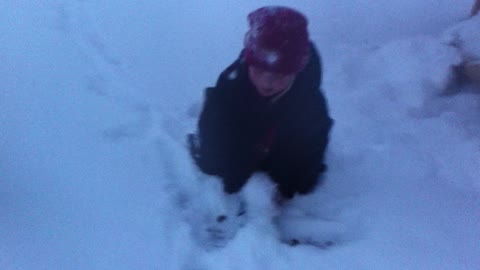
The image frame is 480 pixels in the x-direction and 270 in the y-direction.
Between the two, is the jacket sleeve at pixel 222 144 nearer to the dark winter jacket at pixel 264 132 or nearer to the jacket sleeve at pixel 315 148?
the dark winter jacket at pixel 264 132

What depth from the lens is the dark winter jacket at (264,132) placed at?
1.12m

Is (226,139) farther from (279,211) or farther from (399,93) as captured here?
(399,93)

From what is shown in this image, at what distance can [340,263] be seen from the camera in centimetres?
113

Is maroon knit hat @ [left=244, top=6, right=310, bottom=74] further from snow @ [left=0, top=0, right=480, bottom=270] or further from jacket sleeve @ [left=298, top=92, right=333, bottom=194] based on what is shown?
snow @ [left=0, top=0, right=480, bottom=270]

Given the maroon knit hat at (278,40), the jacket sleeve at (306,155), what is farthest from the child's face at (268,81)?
the jacket sleeve at (306,155)

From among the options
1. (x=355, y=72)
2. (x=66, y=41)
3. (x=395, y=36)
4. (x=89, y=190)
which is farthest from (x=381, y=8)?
(x=89, y=190)

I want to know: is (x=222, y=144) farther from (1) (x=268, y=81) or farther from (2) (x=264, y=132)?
(1) (x=268, y=81)

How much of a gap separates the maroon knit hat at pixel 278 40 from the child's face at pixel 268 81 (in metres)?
0.02

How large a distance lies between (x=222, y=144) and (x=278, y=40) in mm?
343

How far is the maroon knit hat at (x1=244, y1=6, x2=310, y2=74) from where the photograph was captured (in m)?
0.94

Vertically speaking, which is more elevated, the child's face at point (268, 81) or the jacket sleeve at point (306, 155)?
the jacket sleeve at point (306, 155)

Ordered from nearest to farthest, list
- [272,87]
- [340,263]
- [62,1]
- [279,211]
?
[272,87] → [340,263] → [279,211] → [62,1]

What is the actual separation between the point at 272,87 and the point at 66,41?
890 millimetres

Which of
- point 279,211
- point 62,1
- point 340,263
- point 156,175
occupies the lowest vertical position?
point 340,263
